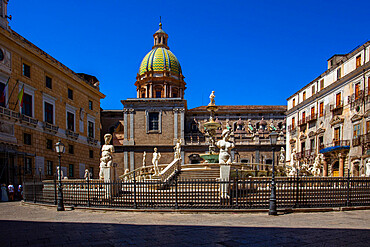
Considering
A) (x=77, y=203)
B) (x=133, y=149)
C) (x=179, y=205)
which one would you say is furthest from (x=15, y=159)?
(x=133, y=149)

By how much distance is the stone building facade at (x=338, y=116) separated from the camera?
2625 centimetres

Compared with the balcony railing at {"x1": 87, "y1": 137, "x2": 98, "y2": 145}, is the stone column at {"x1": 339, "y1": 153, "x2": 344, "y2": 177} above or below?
below

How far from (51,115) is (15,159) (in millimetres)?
5745

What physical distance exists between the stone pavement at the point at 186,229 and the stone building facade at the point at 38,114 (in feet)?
36.6

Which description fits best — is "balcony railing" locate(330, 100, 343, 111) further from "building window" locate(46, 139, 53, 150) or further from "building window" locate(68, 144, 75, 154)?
"building window" locate(46, 139, 53, 150)

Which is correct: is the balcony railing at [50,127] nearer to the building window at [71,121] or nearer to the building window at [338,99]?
the building window at [71,121]

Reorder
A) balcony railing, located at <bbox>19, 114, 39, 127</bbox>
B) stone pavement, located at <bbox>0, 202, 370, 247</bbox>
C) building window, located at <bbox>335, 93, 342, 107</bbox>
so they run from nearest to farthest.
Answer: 1. stone pavement, located at <bbox>0, 202, 370, 247</bbox>
2. balcony railing, located at <bbox>19, 114, 39, 127</bbox>
3. building window, located at <bbox>335, 93, 342, 107</bbox>

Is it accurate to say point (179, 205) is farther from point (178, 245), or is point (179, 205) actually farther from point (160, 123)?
point (160, 123)

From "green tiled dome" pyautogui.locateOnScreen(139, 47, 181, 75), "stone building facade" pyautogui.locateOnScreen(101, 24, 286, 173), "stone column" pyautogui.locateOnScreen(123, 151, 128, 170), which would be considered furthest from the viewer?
"green tiled dome" pyautogui.locateOnScreen(139, 47, 181, 75)

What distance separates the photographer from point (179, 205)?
12.2 metres

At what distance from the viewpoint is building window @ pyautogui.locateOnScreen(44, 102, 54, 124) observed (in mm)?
26016

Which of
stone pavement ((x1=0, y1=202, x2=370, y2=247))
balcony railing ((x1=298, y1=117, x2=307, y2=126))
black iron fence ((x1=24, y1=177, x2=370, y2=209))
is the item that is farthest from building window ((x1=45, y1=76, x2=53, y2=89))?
balcony railing ((x1=298, y1=117, x2=307, y2=126))

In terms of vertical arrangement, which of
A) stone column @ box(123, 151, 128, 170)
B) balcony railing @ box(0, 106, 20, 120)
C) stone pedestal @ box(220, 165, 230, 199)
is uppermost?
balcony railing @ box(0, 106, 20, 120)

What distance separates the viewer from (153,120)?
4828cm
